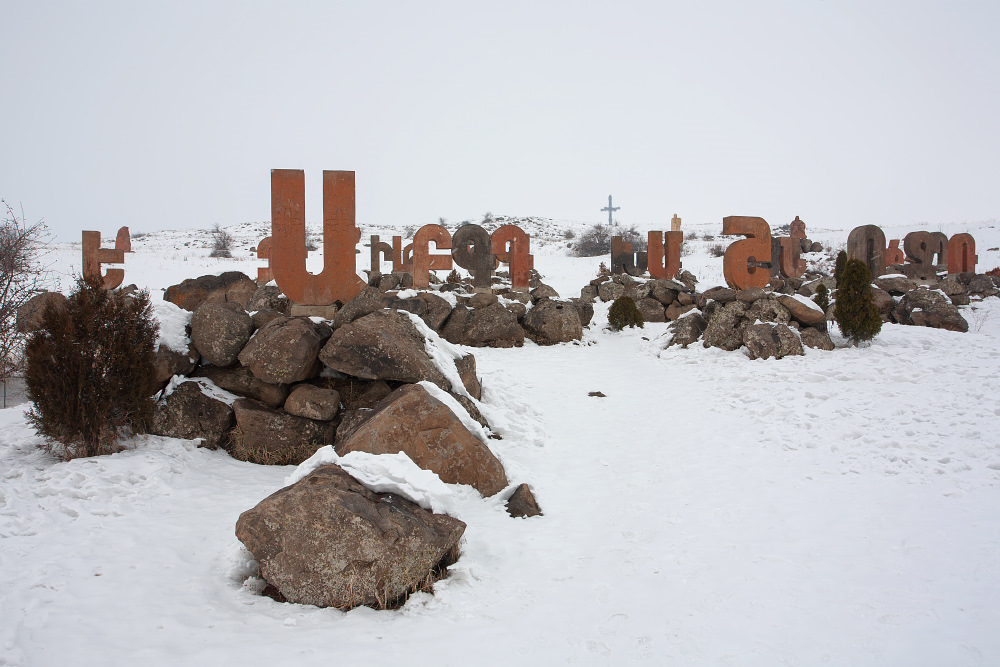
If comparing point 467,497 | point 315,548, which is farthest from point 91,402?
point 467,497

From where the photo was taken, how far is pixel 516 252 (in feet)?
55.6

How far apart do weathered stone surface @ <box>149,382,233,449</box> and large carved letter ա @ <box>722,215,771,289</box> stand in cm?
1064

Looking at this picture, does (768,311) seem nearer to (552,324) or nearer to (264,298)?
(552,324)

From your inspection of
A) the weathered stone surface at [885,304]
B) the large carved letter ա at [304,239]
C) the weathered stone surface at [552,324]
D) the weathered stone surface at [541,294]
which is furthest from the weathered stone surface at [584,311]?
the large carved letter ա at [304,239]

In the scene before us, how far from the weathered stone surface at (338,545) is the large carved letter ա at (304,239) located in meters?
4.33

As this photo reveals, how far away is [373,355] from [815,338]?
8.85m

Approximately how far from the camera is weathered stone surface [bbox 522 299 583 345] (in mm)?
13578

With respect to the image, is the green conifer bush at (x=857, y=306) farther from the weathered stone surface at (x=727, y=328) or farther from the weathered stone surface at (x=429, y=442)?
the weathered stone surface at (x=429, y=442)

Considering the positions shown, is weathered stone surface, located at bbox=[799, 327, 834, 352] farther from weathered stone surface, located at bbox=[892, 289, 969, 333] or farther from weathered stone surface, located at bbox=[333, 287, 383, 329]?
weathered stone surface, located at bbox=[333, 287, 383, 329]

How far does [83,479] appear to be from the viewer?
4508 mm

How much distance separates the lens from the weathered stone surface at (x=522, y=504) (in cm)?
462

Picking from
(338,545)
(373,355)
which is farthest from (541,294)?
(338,545)

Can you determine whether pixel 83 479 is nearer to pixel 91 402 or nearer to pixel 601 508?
pixel 91 402

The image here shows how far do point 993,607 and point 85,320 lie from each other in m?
7.09
